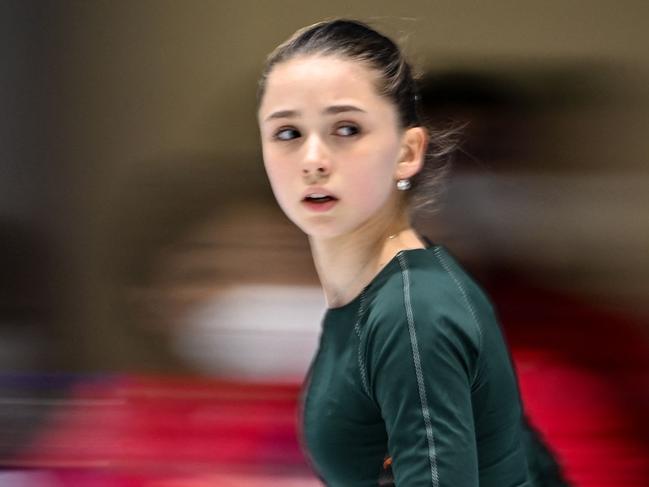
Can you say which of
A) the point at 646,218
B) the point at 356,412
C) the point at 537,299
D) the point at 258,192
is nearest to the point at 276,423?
the point at 258,192

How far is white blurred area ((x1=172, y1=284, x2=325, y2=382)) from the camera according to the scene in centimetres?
165

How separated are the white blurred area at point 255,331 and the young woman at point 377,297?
0.74m

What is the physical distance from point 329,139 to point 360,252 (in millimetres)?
132

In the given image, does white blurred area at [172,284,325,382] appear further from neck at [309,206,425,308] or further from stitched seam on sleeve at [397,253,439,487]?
stitched seam on sleeve at [397,253,439,487]

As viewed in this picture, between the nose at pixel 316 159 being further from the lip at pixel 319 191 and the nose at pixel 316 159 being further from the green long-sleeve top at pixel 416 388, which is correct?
the green long-sleeve top at pixel 416 388

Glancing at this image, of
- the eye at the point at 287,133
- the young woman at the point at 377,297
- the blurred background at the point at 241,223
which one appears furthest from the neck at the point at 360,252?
the blurred background at the point at 241,223

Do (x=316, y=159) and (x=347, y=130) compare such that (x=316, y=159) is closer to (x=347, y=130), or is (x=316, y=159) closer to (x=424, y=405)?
(x=347, y=130)

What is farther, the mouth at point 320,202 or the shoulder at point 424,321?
the mouth at point 320,202

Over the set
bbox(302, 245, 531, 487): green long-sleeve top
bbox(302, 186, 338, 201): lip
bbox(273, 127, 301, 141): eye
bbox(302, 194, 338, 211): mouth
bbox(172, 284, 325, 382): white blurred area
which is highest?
bbox(273, 127, 301, 141): eye

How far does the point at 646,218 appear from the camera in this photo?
1.64 metres

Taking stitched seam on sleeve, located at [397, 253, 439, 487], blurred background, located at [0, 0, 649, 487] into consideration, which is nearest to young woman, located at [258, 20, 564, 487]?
stitched seam on sleeve, located at [397, 253, 439, 487]

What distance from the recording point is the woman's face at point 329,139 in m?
0.81

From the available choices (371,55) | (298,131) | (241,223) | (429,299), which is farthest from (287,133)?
(241,223)

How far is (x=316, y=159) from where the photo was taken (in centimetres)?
80
